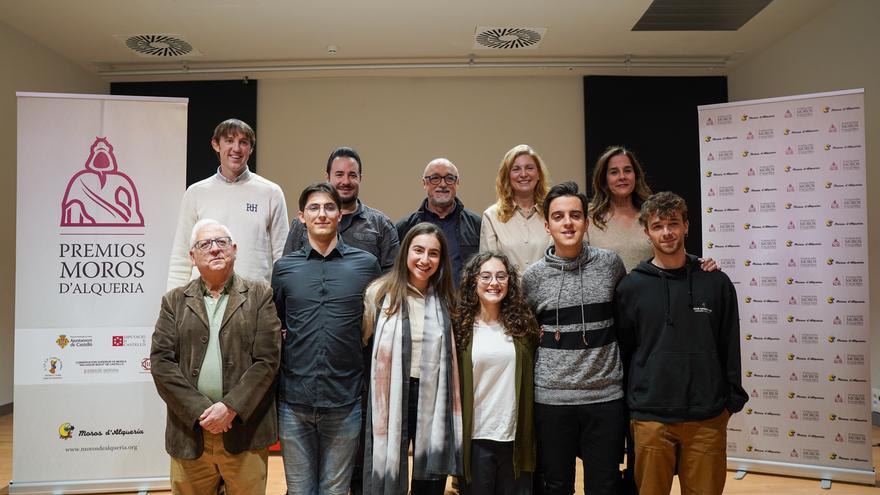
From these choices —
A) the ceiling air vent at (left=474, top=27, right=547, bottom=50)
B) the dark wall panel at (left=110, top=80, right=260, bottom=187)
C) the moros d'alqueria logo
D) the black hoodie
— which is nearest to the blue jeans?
the black hoodie

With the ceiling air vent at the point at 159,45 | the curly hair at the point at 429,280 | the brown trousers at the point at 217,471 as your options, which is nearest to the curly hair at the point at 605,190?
the curly hair at the point at 429,280

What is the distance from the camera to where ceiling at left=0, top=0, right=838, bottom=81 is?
5.14 metres

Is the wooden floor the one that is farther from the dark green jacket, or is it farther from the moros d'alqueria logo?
the dark green jacket

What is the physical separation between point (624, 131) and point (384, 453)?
5.33 meters

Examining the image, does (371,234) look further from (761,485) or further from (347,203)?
(761,485)

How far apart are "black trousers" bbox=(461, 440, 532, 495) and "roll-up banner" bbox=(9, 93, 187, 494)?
6.39ft

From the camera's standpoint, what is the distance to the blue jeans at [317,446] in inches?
95.3

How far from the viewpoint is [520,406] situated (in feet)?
7.91

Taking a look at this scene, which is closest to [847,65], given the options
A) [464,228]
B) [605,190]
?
[605,190]

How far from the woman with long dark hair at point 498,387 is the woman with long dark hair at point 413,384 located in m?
0.06

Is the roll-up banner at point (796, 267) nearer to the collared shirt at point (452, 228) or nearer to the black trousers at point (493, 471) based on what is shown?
the collared shirt at point (452, 228)

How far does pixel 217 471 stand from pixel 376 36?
4.39m

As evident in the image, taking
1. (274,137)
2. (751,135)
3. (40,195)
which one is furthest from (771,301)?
(274,137)

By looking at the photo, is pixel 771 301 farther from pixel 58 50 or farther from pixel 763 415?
pixel 58 50
